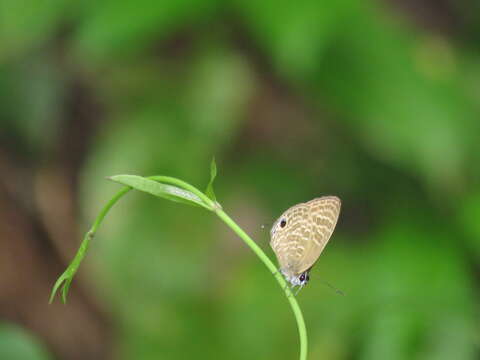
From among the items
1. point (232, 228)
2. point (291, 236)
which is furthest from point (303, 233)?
point (232, 228)

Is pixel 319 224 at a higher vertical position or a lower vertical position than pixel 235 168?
higher

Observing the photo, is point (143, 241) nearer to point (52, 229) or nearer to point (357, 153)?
point (52, 229)

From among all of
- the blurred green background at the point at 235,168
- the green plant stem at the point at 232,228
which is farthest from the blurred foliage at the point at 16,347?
the blurred green background at the point at 235,168

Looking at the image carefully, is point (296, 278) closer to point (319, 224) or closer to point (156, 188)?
point (319, 224)

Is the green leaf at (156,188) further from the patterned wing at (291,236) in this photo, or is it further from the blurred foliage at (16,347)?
the blurred foliage at (16,347)

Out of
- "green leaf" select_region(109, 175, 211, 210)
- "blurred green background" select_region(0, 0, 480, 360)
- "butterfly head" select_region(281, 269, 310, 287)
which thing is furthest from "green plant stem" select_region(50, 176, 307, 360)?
"blurred green background" select_region(0, 0, 480, 360)

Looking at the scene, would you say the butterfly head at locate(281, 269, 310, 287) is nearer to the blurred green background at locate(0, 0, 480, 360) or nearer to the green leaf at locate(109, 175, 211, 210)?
the green leaf at locate(109, 175, 211, 210)
